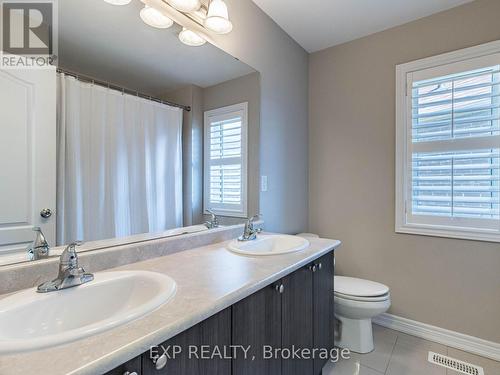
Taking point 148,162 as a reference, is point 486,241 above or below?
below

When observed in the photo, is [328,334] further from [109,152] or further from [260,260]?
[109,152]

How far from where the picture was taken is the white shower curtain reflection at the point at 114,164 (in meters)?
1.02

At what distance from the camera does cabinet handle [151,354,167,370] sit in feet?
2.10

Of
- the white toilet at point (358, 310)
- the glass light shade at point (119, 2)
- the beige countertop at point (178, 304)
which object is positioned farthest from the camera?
the white toilet at point (358, 310)

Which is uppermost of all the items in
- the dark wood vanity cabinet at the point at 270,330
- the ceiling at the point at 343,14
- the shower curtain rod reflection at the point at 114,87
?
the ceiling at the point at 343,14

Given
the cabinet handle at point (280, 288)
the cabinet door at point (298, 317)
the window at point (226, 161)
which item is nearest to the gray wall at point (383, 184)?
the window at point (226, 161)

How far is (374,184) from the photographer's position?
223 cm

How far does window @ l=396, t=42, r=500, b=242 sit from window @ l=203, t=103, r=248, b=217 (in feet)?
4.12

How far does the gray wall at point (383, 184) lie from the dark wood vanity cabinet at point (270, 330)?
86 centimetres

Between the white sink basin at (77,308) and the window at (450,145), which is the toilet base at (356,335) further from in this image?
the white sink basin at (77,308)

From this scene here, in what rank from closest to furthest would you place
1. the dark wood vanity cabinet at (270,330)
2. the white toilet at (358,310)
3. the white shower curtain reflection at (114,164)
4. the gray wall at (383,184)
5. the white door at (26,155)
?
the dark wood vanity cabinet at (270,330)
the white door at (26,155)
the white shower curtain reflection at (114,164)
the white toilet at (358,310)
the gray wall at (383,184)

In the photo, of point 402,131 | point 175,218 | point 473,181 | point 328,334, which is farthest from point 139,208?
point 473,181

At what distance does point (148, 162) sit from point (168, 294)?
0.75m

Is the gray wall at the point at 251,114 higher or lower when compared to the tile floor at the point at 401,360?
higher
